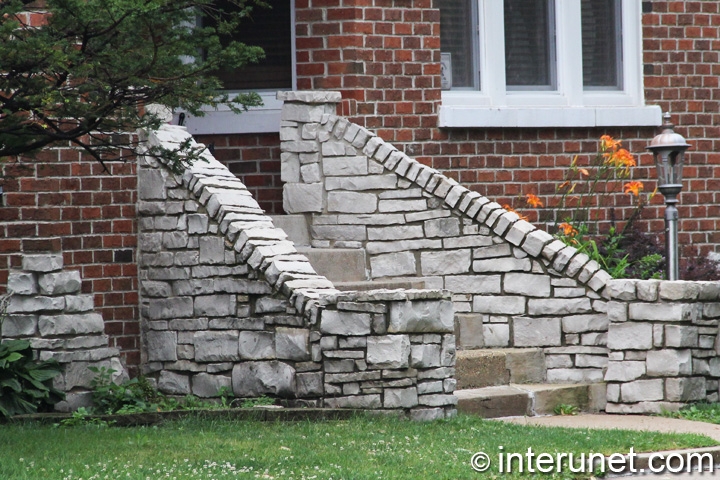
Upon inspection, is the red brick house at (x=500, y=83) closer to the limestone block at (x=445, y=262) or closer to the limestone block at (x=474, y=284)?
the limestone block at (x=445, y=262)

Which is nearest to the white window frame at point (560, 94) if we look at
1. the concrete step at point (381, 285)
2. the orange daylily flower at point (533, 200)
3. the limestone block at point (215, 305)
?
the orange daylily flower at point (533, 200)

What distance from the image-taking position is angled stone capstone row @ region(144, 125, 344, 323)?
807cm

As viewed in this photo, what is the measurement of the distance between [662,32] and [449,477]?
A: 275 inches

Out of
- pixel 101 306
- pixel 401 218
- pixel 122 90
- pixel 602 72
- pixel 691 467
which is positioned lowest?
pixel 691 467

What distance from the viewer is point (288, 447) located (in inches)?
268

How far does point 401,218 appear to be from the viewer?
9.62 meters

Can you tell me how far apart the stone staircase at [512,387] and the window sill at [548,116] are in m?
2.64

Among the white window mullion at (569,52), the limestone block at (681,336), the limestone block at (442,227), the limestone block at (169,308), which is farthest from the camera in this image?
the white window mullion at (569,52)

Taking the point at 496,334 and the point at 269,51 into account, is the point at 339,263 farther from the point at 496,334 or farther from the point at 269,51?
the point at 269,51

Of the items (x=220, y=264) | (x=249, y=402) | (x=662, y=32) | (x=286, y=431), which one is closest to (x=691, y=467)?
(x=286, y=431)

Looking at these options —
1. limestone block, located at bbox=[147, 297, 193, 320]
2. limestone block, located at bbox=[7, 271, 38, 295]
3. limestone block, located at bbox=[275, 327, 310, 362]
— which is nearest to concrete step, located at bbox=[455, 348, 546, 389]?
limestone block, located at bbox=[275, 327, 310, 362]

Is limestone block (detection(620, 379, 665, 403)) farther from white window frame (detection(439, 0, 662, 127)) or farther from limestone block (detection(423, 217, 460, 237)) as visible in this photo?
white window frame (detection(439, 0, 662, 127))

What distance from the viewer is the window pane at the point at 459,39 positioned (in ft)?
36.7

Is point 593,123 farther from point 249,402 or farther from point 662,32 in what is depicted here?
point 249,402
